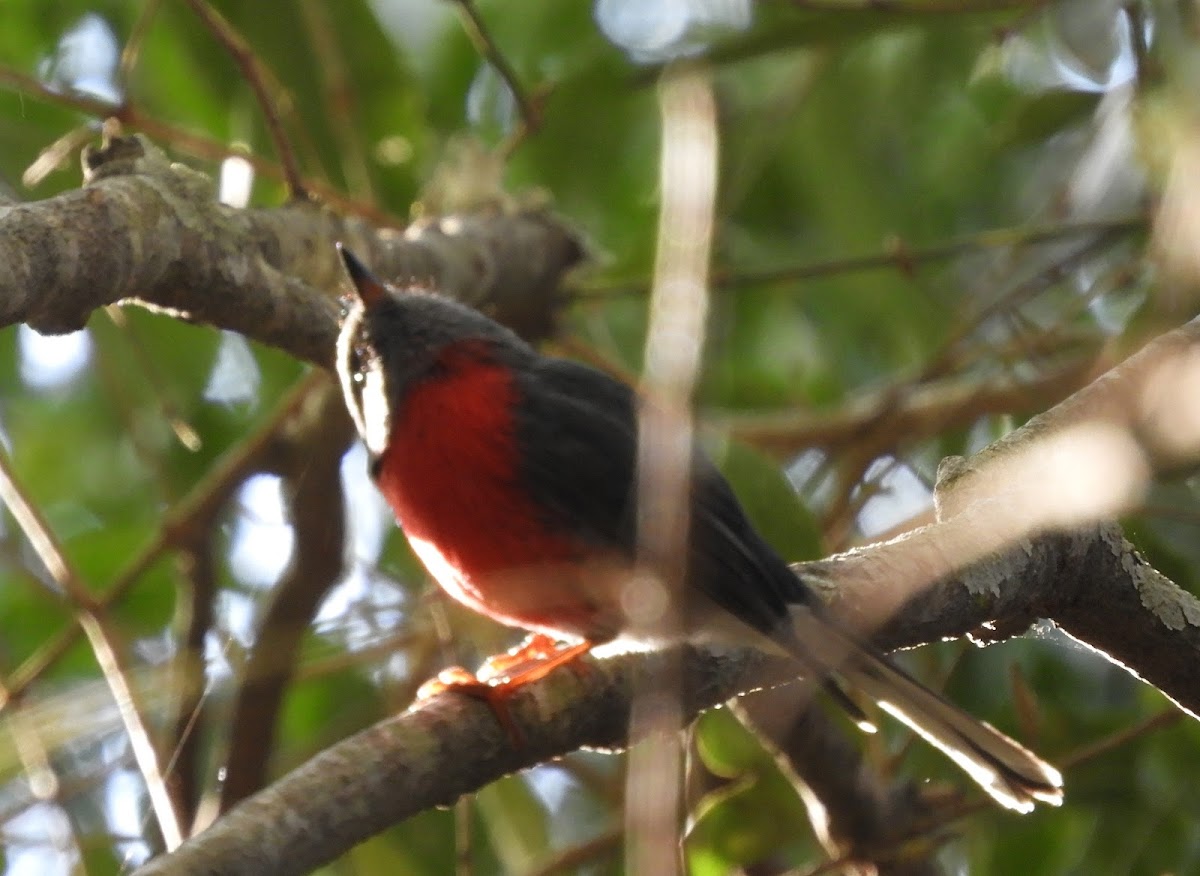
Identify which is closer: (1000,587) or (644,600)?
(1000,587)

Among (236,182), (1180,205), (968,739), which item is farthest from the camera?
(236,182)

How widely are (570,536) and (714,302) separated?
54.0 inches

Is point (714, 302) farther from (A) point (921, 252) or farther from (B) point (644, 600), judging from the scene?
(B) point (644, 600)

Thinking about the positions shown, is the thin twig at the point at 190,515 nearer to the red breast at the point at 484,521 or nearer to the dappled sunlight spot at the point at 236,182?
the dappled sunlight spot at the point at 236,182

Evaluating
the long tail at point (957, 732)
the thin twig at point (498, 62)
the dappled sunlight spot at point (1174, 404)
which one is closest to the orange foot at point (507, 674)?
the long tail at point (957, 732)

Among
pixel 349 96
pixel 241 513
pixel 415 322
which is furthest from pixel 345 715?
pixel 349 96

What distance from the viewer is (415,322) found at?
3480 mm

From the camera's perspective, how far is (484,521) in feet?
9.74

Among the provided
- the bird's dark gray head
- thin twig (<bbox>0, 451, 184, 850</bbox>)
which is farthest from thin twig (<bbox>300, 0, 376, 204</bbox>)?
thin twig (<bbox>0, 451, 184, 850</bbox>)

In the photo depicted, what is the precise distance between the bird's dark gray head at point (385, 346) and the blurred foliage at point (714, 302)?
448 mm

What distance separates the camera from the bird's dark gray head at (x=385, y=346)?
132 inches

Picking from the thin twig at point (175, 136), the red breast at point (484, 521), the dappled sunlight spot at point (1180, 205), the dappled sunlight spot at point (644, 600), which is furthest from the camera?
the thin twig at point (175, 136)

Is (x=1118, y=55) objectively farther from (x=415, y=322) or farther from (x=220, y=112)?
(x=220, y=112)

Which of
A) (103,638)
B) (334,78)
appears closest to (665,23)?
(334,78)
